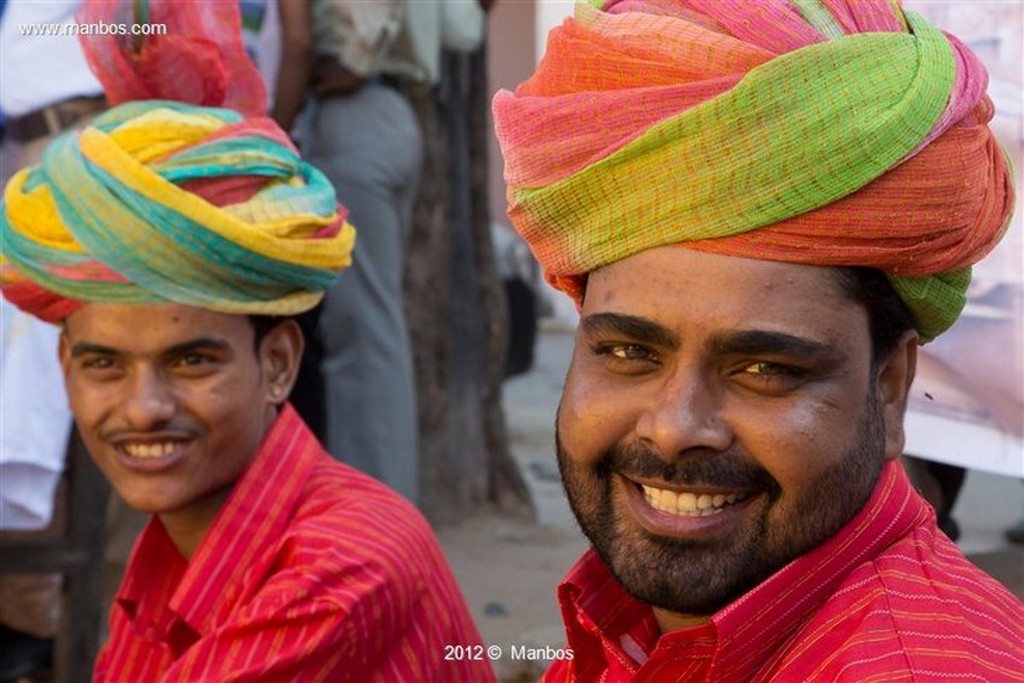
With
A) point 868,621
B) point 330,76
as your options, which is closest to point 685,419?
point 868,621

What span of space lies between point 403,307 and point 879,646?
15.5ft

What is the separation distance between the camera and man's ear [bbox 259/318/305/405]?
3.46 metres

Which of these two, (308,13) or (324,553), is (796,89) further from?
(308,13)

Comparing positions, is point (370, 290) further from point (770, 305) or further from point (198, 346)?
point (770, 305)

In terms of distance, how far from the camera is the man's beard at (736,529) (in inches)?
74.7

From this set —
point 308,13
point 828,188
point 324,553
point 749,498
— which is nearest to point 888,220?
point 828,188

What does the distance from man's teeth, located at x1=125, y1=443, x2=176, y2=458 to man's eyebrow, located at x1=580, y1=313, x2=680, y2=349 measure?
58.4 inches

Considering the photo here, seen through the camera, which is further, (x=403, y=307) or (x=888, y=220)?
(x=403, y=307)

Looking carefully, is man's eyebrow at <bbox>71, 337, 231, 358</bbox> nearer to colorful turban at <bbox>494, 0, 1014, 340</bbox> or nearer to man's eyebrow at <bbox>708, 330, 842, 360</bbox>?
colorful turban at <bbox>494, 0, 1014, 340</bbox>

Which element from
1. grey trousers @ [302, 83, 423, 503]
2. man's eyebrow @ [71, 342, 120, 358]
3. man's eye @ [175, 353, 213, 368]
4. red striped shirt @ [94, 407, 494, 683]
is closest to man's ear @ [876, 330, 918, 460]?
red striped shirt @ [94, 407, 494, 683]

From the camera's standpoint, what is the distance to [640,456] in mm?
1946

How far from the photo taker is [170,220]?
3242 mm

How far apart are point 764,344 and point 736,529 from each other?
23 cm

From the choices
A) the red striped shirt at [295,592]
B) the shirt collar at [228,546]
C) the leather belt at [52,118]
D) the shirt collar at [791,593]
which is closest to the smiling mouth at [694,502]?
the shirt collar at [791,593]
